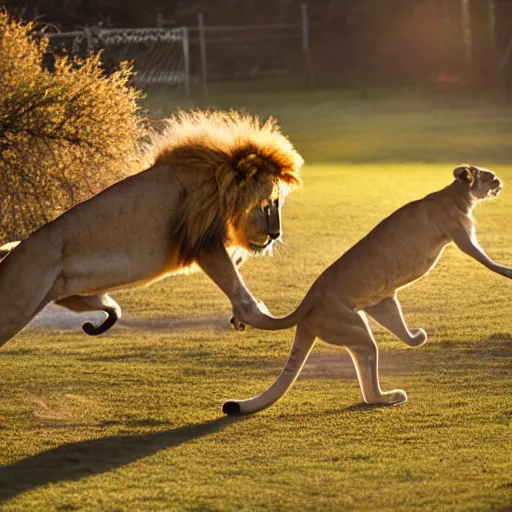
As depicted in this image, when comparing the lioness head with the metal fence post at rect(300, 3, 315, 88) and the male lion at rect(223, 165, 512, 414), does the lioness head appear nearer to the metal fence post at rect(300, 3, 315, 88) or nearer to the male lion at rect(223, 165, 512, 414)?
the male lion at rect(223, 165, 512, 414)

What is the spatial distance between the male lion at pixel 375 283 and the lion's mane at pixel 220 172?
40 cm

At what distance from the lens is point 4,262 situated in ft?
19.1

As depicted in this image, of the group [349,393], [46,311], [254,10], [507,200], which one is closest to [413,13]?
[254,10]

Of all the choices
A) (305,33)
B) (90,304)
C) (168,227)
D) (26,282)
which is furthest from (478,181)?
(305,33)

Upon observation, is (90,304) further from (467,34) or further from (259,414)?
(467,34)

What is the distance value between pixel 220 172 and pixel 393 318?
1.06 meters

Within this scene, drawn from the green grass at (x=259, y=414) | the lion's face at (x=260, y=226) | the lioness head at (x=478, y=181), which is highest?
the lioness head at (x=478, y=181)

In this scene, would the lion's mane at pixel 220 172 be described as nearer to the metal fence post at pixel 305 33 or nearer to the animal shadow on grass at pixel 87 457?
the animal shadow on grass at pixel 87 457

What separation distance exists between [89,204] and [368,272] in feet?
4.12

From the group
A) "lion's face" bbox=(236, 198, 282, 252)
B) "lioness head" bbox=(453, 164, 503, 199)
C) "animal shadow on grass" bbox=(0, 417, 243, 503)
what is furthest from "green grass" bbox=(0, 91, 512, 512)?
"lioness head" bbox=(453, 164, 503, 199)

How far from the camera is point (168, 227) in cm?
591

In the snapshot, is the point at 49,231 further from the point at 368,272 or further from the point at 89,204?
the point at 368,272

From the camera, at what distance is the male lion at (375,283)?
5.91 m

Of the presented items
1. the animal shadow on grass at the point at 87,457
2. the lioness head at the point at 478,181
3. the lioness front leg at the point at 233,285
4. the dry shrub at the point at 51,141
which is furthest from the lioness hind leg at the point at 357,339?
the dry shrub at the point at 51,141
